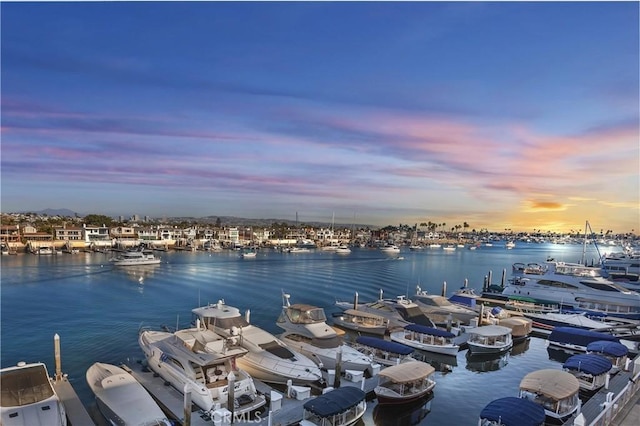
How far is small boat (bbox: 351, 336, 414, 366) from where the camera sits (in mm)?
23016

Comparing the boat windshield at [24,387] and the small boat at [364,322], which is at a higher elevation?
the boat windshield at [24,387]

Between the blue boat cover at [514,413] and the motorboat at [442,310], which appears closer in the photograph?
the blue boat cover at [514,413]

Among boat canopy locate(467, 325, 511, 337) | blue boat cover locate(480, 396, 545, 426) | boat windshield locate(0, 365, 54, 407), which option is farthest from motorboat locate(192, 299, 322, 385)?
boat canopy locate(467, 325, 511, 337)

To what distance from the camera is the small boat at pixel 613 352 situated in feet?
74.6

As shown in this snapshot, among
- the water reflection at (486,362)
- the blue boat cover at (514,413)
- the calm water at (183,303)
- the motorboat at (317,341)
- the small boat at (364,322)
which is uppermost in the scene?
the blue boat cover at (514,413)

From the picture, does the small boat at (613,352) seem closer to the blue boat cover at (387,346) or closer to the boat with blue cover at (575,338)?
the boat with blue cover at (575,338)

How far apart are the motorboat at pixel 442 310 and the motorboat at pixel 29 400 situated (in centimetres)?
2699

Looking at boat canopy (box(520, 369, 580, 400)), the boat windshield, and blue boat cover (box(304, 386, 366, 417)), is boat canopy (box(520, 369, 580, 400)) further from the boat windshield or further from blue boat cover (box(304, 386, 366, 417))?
the boat windshield

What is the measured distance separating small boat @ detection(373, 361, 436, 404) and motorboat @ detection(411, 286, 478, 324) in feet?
45.7

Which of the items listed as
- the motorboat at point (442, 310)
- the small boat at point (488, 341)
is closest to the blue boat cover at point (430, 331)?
the small boat at point (488, 341)

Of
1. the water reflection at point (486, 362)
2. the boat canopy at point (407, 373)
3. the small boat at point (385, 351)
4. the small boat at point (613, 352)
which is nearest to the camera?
the boat canopy at point (407, 373)

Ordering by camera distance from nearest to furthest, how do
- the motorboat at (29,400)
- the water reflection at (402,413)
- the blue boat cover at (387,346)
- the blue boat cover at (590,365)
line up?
the motorboat at (29,400) < the water reflection at (402,413) < the blue boat cover at (590,365) < the blue boat cover at (387,346)

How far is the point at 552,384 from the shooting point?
17219 mm

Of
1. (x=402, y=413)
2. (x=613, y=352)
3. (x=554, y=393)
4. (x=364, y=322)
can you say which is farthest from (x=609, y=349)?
(x=364, y=322)
